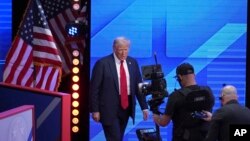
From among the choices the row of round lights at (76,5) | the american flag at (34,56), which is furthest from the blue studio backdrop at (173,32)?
the american flag at (34,56)

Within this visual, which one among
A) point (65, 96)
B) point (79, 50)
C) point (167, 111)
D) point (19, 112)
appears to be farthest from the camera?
point (79, 50)

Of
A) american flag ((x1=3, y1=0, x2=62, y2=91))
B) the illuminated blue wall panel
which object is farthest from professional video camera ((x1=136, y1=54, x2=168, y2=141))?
the illuminated blue wall panel

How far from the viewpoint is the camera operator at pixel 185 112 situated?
606cm

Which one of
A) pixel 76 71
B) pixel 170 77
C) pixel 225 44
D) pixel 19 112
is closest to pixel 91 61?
pixel 76 71

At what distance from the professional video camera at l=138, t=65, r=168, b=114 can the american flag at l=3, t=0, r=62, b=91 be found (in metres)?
1.80

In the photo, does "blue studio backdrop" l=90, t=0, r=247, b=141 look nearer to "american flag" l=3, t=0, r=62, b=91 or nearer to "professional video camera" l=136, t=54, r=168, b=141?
"american flag" l=3, t=0, r=62, b=91

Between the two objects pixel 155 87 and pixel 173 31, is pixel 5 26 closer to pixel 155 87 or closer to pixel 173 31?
pixel 173 31

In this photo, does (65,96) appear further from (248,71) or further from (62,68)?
(248,71)

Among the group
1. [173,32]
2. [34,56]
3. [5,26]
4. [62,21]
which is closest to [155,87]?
[34,56]

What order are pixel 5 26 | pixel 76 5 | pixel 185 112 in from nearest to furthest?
pixel 185 112 < pixel 76 5 < pixel 5 26

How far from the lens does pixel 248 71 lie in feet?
29.5

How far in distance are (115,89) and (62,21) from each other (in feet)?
5.46

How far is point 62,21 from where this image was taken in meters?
8.67

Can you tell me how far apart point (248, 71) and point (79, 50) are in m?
2.62
